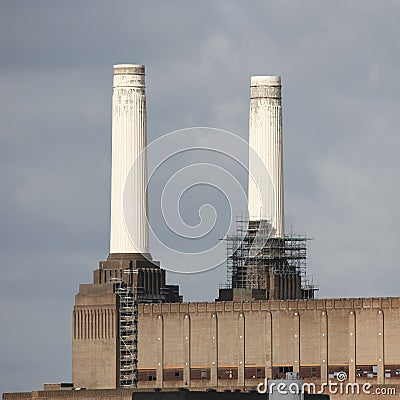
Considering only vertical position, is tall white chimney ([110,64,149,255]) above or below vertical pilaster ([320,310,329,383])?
above

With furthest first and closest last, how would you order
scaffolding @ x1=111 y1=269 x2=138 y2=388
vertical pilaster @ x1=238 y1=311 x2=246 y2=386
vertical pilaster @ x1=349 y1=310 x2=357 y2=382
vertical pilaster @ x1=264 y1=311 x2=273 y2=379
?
scaffolding @ x1=111 y1=269 x2=138 y2=388 → vertical pilaster @ x1=238 y1=311 x2=246 y2=386 → vertical pilaster @ x1=264 y1=311 x2=273 y2=379 → vertical pilaster @ x1=349 y1=310 x2=357 y2=382

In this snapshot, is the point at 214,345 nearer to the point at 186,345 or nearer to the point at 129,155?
the point at 186,345

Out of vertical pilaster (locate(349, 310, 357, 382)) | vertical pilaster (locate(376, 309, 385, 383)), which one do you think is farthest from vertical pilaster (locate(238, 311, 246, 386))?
vertical pilaster (locate(376, 309, 385, 383))

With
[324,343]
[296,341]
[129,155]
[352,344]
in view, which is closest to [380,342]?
[352,344]

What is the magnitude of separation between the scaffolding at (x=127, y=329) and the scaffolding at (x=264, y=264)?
28.6 ft

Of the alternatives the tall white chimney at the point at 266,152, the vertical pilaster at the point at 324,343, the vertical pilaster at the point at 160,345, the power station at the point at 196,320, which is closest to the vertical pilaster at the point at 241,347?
the power station at the point at 196,320

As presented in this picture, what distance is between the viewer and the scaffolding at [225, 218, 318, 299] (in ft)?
620

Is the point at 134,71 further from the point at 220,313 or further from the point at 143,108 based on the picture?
the point at 220,313

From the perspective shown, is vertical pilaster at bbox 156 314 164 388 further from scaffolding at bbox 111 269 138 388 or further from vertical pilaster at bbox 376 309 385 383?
vertical pilaster at bbox 376 309 385 383

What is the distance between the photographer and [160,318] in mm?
186125

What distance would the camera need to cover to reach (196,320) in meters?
186

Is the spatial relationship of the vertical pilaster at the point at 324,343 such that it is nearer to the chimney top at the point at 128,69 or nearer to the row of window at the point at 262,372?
the row of window at the point at 262,372

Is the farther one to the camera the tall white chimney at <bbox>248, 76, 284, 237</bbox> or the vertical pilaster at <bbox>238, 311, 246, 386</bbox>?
the tall white chimney at <bbox>248, 76, 284, 237</bbox>

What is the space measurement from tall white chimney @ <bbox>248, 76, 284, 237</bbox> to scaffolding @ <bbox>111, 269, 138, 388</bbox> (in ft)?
40.2
